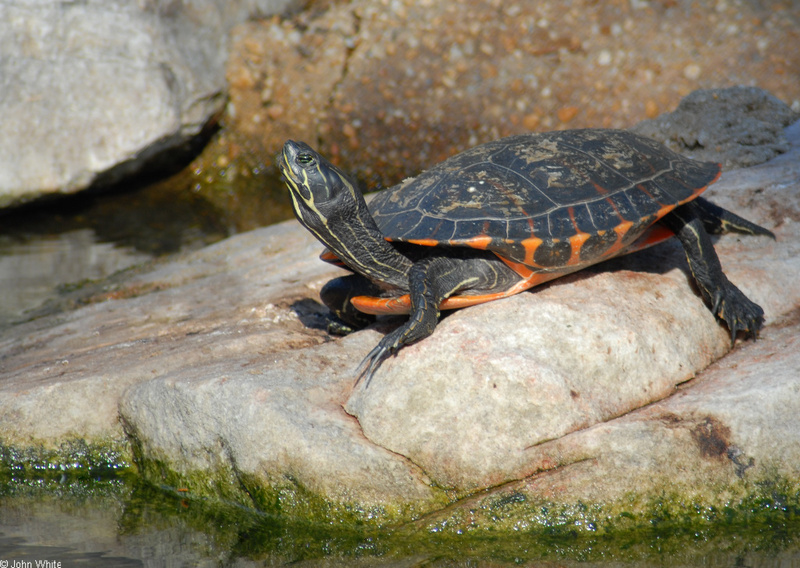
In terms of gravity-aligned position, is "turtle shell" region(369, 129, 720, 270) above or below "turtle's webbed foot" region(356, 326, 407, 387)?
above

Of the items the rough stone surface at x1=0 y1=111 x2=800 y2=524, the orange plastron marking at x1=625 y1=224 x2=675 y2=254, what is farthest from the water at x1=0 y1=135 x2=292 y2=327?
the orange plastron marking at x1=625 y1=224 x2=675 y2=254

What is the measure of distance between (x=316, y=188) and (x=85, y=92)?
6.32 meters

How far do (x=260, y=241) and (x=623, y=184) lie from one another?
11.0 ft

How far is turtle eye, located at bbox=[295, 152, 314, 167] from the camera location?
3262mm

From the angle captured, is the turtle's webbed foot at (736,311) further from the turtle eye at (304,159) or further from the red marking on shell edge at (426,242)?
the turtle eye at (304,159)

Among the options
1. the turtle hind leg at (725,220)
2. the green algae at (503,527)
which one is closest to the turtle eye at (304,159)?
the green algae at (503,527)

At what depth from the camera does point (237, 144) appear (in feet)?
30.2

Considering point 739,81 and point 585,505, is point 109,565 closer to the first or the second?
point 585,505

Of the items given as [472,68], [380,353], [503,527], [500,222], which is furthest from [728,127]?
[503,527]

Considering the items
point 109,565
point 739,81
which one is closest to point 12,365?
point 109,565

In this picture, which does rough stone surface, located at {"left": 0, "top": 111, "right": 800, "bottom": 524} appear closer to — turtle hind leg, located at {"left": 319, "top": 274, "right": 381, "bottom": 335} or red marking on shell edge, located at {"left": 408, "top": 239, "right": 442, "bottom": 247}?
turtle hind leg, located at {"left": 319, "top": 274, "right": 381, "bottom": 335}

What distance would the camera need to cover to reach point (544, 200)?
3.51m

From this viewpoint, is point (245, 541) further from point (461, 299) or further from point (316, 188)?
point (316, 188)

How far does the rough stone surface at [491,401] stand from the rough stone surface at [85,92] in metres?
4.58
